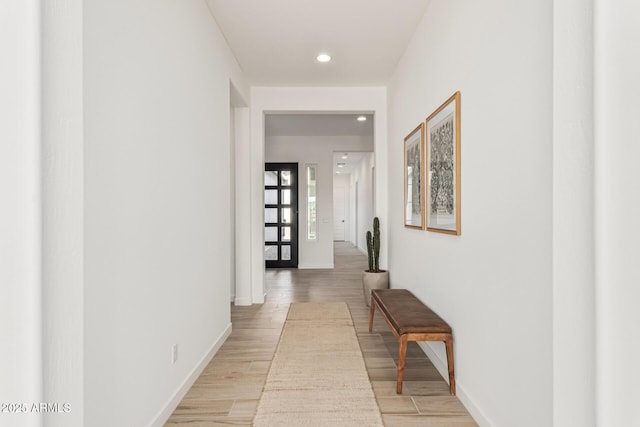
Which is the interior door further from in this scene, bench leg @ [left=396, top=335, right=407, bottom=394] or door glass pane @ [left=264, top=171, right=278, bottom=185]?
bench leg @ [left=396, top=335, right=407, bottom=394]

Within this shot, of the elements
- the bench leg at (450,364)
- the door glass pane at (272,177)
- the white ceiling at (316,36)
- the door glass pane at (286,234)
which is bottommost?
the bench leg at (450,364)

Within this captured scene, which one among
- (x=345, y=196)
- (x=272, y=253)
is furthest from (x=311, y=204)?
(x=345, y=196)

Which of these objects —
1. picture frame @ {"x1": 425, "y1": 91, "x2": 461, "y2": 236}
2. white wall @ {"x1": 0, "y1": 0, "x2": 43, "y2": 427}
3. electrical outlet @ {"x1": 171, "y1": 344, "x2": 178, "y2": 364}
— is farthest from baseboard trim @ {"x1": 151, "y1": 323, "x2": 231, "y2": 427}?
picture frame @ {"x1": 425, "y1": 91, "x2": 461, "y2": 236}

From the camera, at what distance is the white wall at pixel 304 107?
4.24 m

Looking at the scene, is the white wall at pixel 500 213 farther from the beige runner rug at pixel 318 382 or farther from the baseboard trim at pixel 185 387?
the baseboard trim at pixel 185 387

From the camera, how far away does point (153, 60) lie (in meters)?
1.72

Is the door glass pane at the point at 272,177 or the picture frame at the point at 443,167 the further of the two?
the door glass pane at the point at 272,177

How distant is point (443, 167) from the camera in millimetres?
2299

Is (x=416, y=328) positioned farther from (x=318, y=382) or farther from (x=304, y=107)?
(x=304, y=107)

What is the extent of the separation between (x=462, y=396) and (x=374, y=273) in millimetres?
2038

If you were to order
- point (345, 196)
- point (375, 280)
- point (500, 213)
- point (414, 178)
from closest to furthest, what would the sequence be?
point (500, 213), point (414, 178), point (375, 280), point (345, 196)

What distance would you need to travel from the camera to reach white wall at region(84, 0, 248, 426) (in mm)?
1283

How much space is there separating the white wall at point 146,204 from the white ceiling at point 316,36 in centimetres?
41

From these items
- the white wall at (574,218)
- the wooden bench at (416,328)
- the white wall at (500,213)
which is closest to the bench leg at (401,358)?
the wooden bench at (416,328)
